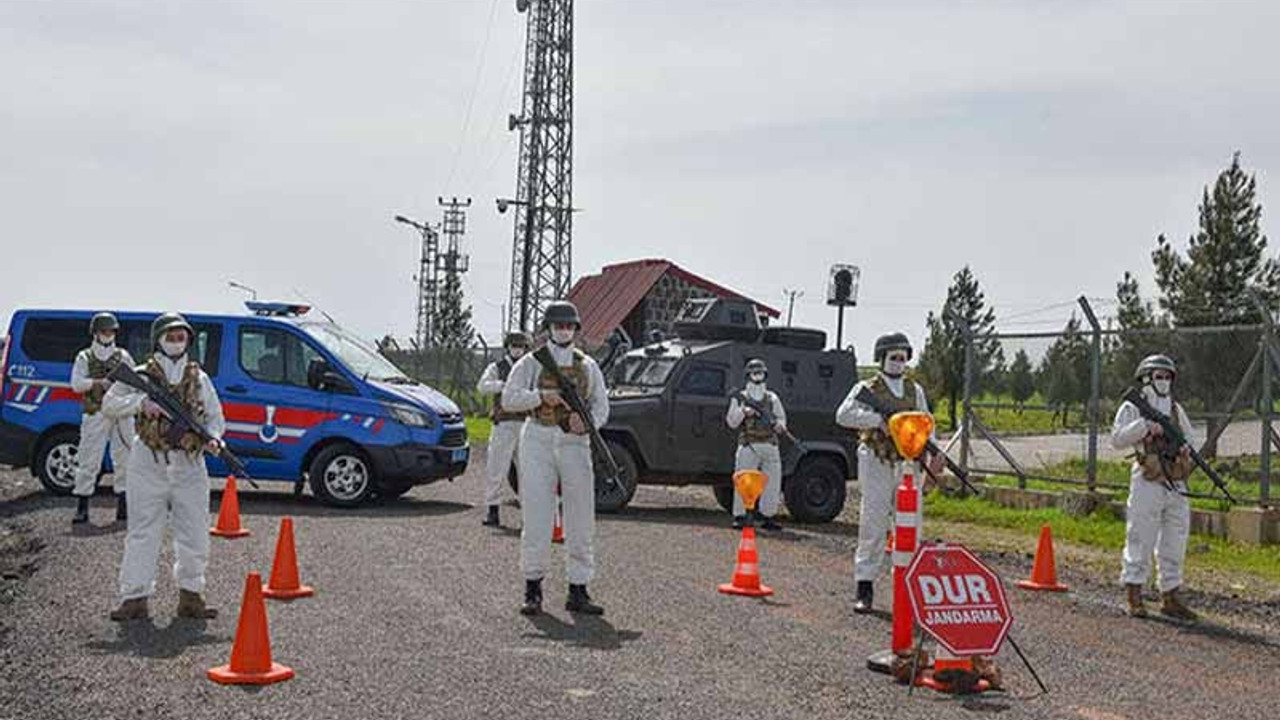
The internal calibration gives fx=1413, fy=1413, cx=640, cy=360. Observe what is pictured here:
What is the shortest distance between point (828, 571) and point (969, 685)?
4444mm

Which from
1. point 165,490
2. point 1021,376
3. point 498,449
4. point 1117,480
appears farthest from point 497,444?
point 1021,376

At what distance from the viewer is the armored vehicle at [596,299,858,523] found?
15578 mm

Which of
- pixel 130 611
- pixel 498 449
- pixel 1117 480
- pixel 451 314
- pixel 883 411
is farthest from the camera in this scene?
pixel 451 314

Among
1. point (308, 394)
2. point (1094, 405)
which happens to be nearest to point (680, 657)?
point (308, 394)

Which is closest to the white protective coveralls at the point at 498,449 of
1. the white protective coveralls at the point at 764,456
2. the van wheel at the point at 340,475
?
the van wheel at the point at 340,475

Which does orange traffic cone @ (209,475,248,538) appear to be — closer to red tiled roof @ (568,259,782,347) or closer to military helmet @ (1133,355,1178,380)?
military helmet @ (1133,355,1178,380)

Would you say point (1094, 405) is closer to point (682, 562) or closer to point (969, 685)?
point (682, 562)

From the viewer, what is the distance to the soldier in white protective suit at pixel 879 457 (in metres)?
9.39

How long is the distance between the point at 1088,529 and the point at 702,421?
4335 mm

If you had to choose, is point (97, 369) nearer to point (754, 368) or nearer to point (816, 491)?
point (754, 368)

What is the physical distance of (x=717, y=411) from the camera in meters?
15.9

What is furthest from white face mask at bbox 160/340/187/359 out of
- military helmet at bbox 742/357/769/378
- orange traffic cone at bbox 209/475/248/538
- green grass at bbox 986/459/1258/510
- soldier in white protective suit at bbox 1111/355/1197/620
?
green grass at bbox 986/459/1258/510

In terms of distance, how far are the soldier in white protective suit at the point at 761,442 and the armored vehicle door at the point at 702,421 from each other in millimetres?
890

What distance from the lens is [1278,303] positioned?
26.3m
